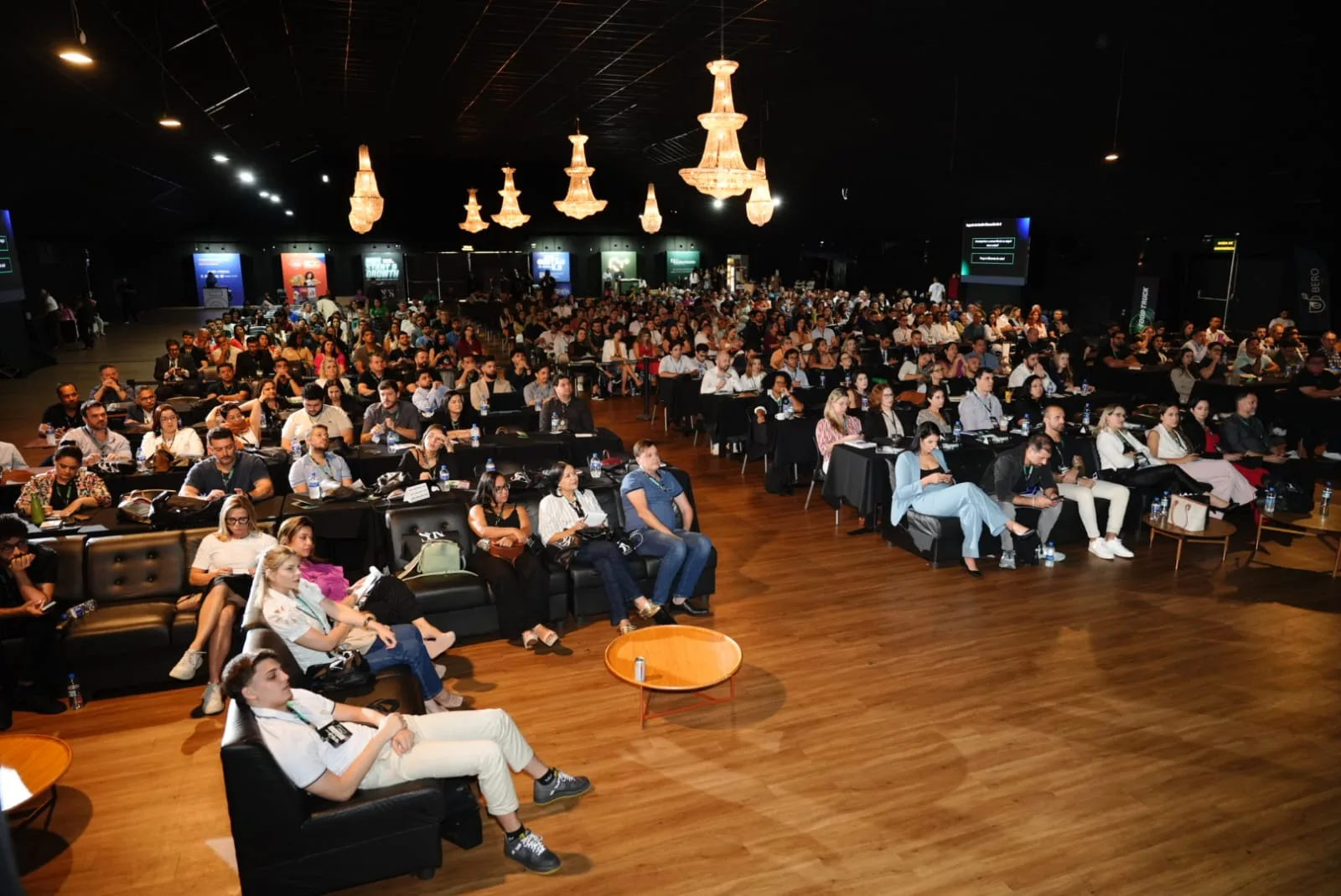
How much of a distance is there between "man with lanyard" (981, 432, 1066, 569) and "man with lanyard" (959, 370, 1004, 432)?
5.86 feet

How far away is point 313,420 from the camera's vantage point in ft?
25.5

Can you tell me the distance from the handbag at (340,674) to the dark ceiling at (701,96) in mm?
5500

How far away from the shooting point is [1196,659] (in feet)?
17.3

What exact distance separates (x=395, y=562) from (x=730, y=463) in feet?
17.4

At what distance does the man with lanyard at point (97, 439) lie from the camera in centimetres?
711

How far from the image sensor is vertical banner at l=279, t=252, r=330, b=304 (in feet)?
94.9

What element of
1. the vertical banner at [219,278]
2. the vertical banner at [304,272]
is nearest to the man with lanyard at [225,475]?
the vertical banner at [304,272]

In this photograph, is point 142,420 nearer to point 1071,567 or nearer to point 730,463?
point 730,463

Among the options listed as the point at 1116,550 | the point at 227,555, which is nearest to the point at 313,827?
the point at 227,555

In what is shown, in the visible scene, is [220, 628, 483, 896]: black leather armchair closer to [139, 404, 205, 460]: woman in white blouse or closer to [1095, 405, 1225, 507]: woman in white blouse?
[139, 404, 205, 460]: woman in white blouse

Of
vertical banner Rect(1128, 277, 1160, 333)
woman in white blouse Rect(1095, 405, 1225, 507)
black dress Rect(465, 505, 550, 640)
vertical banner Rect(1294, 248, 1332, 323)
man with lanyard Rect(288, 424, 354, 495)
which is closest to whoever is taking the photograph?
black dress Rect(465, 505, 550, 640)

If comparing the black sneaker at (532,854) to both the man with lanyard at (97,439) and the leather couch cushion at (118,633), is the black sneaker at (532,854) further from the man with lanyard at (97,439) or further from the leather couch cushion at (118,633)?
the man with lanyard at (97,439)

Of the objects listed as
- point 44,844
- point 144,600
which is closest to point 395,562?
point 144,600

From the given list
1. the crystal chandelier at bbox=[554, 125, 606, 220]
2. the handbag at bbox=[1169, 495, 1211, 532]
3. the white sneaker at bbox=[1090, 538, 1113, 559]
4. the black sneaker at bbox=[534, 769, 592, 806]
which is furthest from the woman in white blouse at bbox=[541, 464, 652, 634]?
the crystal chandelier at bbox=[554, 125, 606, 220]
